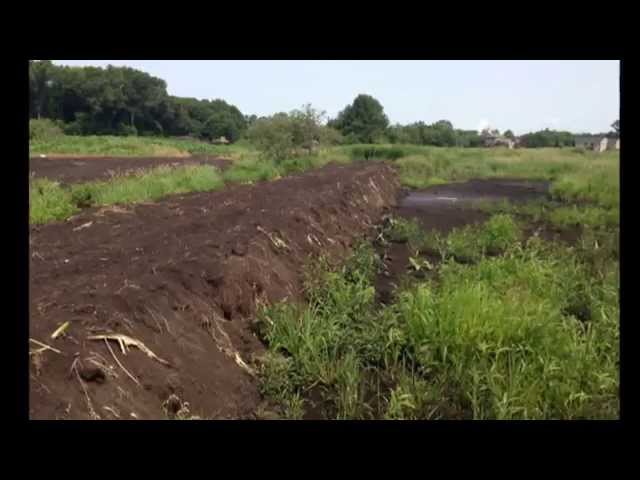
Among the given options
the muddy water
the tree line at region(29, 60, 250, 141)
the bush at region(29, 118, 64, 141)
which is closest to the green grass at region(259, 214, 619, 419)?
the muddy water

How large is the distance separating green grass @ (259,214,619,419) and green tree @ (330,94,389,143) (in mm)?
53659

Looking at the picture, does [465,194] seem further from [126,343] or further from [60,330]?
[60,330]

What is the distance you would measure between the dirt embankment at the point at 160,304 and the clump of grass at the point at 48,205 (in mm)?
1257

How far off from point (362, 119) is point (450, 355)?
60.2m

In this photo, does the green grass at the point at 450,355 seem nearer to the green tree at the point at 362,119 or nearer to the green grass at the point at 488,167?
the green grass at the point at 488,167

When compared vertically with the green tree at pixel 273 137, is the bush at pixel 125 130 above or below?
above

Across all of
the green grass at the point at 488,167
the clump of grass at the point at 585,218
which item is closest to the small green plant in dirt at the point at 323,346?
the clump of grass at the point at 585,218

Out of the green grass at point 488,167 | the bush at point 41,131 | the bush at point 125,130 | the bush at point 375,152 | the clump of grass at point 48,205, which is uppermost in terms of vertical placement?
the bush at point 125,130

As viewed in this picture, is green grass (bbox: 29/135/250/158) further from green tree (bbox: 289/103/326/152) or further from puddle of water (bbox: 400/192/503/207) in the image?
puddle of water (bbox: 400/192/503/207)

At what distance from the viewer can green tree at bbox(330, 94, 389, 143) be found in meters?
59.2

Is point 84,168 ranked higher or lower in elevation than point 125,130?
lower

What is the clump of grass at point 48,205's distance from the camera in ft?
31.5

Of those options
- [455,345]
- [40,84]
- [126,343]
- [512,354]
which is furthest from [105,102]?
[512,354]

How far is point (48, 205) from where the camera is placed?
1016 cm
